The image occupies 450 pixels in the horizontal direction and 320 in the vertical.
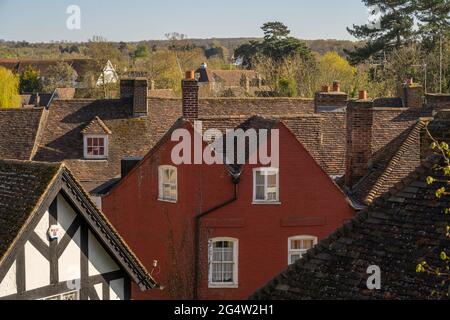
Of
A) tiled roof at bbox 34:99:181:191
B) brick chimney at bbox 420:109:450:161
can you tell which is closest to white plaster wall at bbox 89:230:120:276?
brick chimney at bbox 420:109:450:161

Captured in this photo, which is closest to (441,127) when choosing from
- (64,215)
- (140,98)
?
(64,215)

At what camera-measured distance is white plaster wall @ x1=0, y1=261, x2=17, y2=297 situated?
11.3 metres

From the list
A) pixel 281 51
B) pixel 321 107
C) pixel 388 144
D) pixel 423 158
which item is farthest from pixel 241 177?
pixel 281 51

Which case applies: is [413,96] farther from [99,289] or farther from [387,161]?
[99,289]

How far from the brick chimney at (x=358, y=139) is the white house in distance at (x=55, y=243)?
8929 millimetres

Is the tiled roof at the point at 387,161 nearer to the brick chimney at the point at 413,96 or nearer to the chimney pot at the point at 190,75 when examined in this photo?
the chimney pot at the point at 190,75

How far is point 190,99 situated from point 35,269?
10759 mm

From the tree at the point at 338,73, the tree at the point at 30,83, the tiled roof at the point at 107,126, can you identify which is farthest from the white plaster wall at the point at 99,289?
the tree at the point at 30,83

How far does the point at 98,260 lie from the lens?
42.6ft

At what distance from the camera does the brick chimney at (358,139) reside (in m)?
20.1

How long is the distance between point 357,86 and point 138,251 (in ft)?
102

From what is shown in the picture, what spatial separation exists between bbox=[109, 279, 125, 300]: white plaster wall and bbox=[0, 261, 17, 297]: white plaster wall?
2041mm

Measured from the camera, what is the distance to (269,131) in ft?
64.7

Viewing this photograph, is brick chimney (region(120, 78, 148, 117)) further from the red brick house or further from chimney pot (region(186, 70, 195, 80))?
the red brick house
